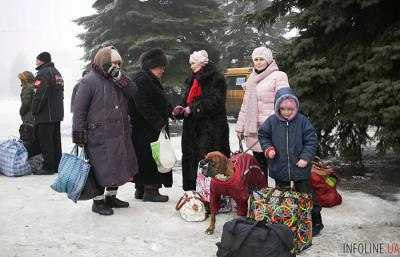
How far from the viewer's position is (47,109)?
28.2 ft

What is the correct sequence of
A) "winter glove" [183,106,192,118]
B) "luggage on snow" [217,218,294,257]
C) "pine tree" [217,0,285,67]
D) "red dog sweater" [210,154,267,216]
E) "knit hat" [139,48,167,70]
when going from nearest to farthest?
"luggage on snow" [217,218,294,257], "red dog sweater" [210,154,267,216], "winter glove" [183,106,192,118], "knit hat" [139,48,167,70], "pine tree" [217,0,285,67]

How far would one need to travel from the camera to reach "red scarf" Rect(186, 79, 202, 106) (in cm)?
621

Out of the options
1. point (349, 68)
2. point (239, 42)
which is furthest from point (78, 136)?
point (239, 42)

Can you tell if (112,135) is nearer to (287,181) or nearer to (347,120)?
(287,181)

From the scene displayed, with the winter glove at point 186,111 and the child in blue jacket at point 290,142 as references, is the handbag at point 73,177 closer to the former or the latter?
the winter glove at point 186,111

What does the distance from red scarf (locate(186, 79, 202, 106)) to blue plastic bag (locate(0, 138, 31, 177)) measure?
4.24 meters

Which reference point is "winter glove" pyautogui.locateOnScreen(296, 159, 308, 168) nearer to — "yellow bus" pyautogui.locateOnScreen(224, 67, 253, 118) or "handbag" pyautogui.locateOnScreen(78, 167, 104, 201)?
"handbag" pyautogui.locateOnScreen(78, 167, 104, 201)

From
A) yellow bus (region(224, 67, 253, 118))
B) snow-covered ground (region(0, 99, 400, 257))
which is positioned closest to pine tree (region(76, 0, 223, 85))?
yellow bus (region(224, 67, 253, 118))

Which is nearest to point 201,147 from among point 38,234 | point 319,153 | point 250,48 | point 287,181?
point 287,181

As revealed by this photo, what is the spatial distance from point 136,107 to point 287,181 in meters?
2.39

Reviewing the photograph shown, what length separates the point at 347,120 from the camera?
7113 mm

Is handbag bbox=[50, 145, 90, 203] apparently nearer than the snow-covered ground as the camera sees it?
No

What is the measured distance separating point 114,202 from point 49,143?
9.64 feet

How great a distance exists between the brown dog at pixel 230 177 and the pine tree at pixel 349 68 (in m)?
2.11
